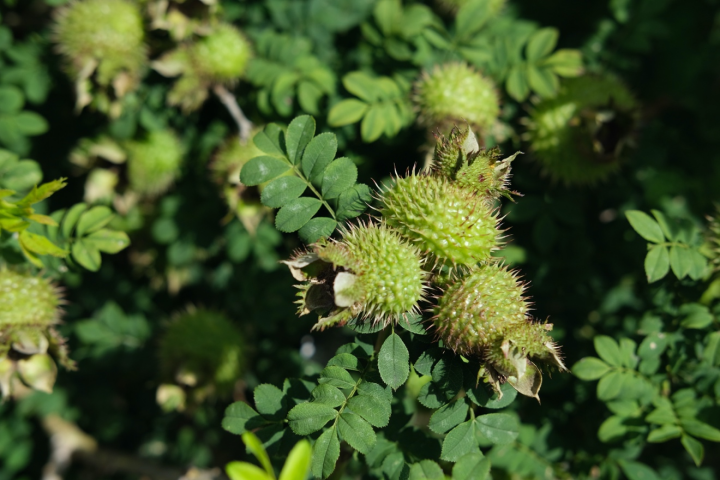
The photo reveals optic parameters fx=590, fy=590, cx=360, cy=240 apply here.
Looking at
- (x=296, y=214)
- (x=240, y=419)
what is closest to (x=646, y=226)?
(x=296, y=214)

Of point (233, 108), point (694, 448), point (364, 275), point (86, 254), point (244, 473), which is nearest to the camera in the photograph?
point (244, 473)

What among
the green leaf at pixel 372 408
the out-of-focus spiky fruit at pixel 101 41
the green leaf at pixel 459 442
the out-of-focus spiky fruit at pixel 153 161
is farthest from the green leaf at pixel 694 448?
the out-of-focus spiky fruit at pixel 101 41

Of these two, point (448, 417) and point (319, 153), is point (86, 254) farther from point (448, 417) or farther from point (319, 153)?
point (448, 417)

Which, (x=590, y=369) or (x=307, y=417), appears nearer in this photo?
(x=307, y=417)

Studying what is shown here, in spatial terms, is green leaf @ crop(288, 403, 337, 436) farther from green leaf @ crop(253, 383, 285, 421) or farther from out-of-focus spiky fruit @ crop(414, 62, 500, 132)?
out-of-focus spiky fruit @ crop(414, 62, 500, 132)

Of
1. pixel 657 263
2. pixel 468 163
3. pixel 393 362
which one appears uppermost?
pixel 468 163
